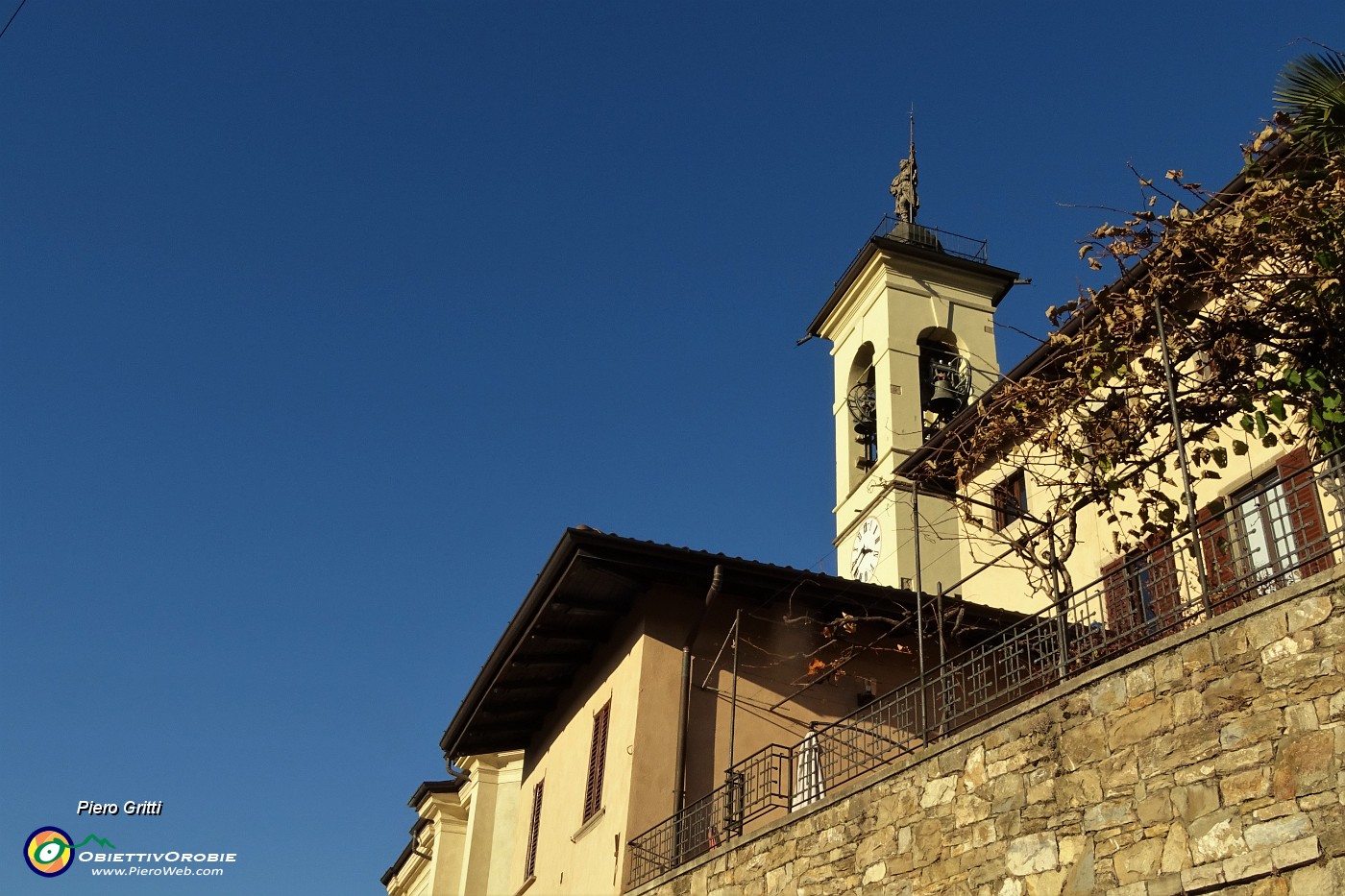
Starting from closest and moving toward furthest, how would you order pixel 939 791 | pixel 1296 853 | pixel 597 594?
pixel 1296 853 → pixel 939 791 → pixel 597 594

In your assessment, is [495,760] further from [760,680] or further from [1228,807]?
[1228,807]

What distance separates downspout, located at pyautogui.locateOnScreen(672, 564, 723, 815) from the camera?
44.1ft

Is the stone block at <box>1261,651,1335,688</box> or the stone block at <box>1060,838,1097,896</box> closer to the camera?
the stone block at <box>1261,651,1335,688</box>

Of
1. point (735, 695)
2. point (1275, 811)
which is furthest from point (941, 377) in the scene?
point (1275, 811)

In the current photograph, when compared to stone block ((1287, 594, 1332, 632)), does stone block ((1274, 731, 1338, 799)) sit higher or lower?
lower

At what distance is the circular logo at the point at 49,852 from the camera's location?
2566cm

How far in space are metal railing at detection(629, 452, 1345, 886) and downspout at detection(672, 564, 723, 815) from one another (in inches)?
13.9

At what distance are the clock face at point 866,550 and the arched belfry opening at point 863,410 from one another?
118cm

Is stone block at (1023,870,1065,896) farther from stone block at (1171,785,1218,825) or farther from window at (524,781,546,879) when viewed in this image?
window at (524,781,546,879)

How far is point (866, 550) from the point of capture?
79.3 feet

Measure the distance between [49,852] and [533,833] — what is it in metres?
13.6

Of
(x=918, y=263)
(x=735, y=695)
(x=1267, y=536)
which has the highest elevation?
(x=918, y=263)

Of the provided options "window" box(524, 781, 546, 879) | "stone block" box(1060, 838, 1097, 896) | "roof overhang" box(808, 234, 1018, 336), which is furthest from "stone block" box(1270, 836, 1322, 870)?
"roof overhang" box(808, 234, 1018, 336)

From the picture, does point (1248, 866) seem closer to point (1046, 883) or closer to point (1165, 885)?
point (1165, 885)
